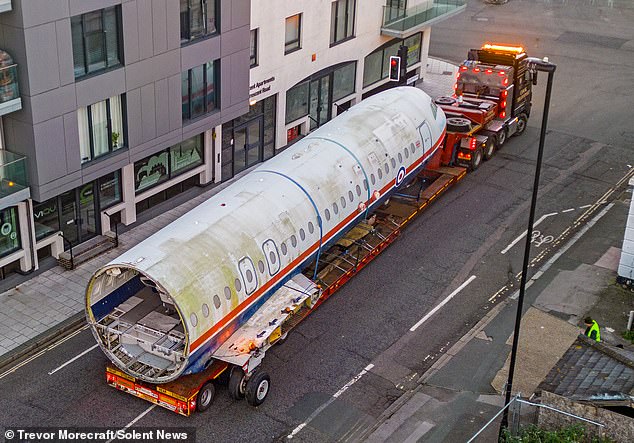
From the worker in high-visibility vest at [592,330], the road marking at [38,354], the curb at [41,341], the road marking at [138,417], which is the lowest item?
the road marking at [138,417]

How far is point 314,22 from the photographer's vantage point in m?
40.0

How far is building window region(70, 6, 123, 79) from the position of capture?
28484 millimetres

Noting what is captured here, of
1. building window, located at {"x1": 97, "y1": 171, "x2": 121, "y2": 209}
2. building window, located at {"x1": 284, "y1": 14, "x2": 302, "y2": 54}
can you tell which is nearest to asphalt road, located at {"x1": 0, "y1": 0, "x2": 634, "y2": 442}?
building window, located at {"x1": 97, "y1": 171, "x2": 121, "y2": 209}

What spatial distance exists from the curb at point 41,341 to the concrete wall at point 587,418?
47.2ft

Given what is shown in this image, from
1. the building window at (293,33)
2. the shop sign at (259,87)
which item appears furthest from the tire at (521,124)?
the shop sign at (259,87)

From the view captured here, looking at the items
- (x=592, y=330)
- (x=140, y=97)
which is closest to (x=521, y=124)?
(x=592, y=330)

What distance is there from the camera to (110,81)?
29875mm

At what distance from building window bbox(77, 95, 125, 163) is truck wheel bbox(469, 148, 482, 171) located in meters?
15.8

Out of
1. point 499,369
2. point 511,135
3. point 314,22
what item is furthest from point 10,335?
point 511,135

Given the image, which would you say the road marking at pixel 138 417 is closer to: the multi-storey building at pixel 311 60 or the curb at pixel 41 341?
the curb at pixel 41 341

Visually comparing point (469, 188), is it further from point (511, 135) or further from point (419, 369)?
point (419, 369)

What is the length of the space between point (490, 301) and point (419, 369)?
4.96 meters

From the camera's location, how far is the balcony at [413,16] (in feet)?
147

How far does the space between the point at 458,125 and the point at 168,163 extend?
12.7 meters
